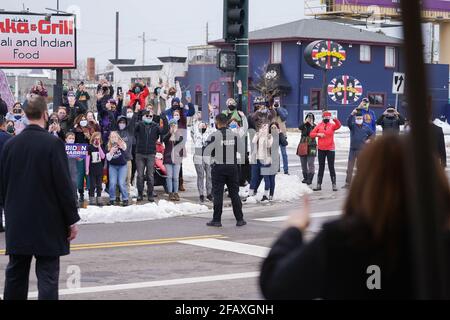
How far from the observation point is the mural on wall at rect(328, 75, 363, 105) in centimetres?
5509

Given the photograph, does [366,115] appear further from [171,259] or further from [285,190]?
[171,259]

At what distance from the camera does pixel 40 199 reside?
6.82 m

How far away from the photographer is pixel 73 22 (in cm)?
2117

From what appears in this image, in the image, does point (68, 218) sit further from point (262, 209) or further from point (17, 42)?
point (17, 42)

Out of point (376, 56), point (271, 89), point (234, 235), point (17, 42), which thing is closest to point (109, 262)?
point (234, 235)

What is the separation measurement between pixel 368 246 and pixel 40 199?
417 centimetres

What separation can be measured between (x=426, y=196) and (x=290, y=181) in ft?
58.0

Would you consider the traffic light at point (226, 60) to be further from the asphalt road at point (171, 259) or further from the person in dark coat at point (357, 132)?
the asphalt road at point (171, 259)

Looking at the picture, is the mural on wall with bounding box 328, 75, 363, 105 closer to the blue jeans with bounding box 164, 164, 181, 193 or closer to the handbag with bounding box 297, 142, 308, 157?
the handbag with bounding box 297, 142, 308, 157

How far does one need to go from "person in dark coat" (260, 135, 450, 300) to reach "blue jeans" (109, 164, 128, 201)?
13.5 meters

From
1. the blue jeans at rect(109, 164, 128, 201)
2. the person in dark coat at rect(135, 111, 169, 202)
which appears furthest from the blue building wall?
the blue jeans at rect(109, 164, 128, 201)

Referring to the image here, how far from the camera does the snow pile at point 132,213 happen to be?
50.2 feet

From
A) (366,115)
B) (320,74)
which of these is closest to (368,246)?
(366,115)

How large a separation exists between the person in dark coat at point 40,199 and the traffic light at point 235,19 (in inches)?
483
